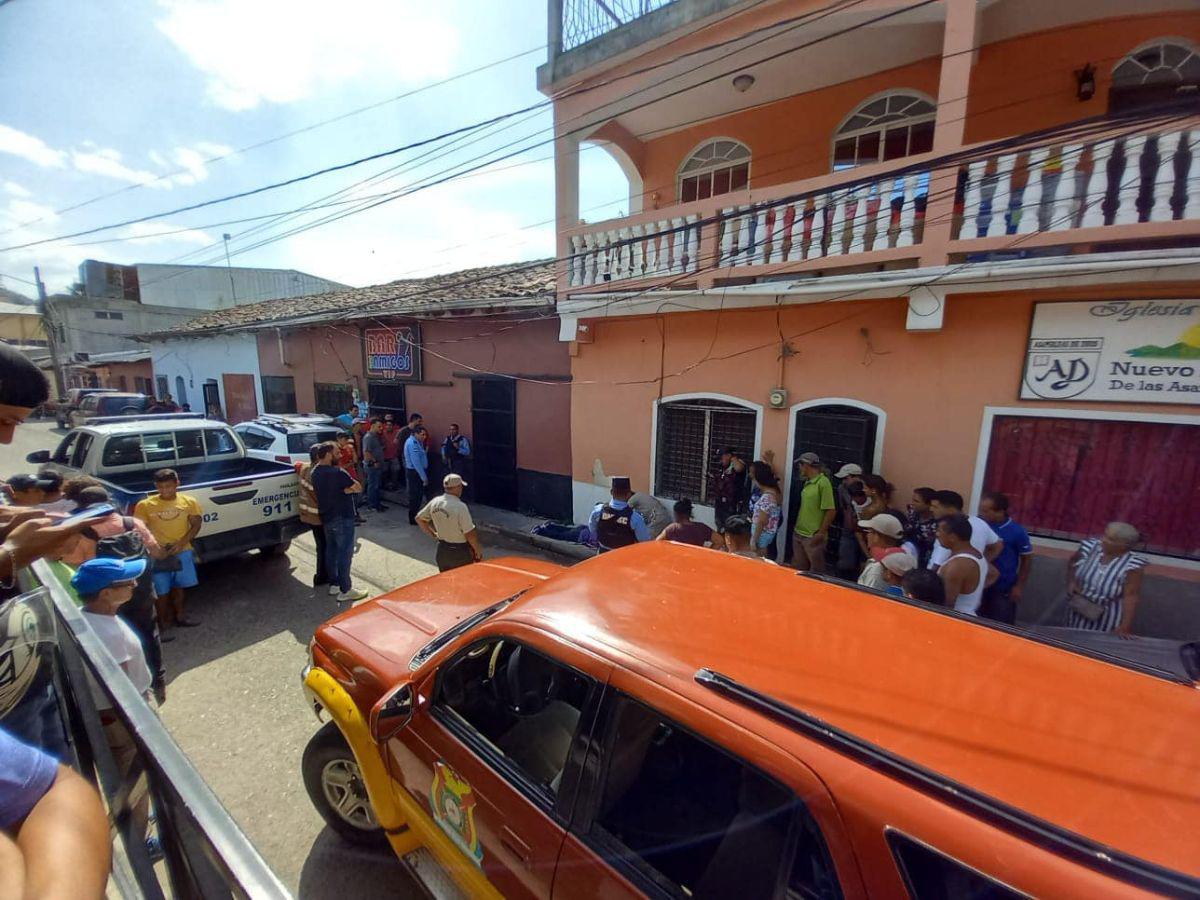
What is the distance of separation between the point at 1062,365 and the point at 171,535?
812cm

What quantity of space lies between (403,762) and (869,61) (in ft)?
25.7

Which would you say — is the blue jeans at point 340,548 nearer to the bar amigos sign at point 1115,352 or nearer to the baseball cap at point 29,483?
the baseball cap at point 29,483

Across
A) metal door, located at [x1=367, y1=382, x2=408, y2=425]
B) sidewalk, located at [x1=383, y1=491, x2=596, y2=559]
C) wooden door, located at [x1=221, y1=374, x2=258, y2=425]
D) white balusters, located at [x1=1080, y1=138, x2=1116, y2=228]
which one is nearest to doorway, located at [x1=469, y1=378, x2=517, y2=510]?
sidewalk, located at [x1=383, y1=491, x2=596, y2=559]

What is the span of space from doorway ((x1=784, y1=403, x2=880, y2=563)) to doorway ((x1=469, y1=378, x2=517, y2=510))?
4.87 metres

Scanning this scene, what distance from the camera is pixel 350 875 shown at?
2.55 meters

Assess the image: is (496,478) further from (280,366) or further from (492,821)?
(280,366)

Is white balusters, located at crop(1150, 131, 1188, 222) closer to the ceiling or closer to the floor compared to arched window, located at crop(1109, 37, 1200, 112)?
closer to the floor

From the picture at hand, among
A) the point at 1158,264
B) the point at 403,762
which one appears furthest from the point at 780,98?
the point at 403,762

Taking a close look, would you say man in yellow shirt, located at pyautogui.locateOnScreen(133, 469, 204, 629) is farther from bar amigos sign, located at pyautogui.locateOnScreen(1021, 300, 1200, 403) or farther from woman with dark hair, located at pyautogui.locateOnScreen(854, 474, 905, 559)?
bar amigos sign, located at pyautogui.locateOnScreen(1021, 300, 1200, 403)

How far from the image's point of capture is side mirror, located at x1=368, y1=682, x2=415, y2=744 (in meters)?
2.11

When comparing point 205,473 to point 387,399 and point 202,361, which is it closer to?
point 387,399

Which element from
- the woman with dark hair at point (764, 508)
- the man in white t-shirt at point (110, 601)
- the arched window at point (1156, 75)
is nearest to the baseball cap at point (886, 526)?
the woman with dark hair at point (764, 508)

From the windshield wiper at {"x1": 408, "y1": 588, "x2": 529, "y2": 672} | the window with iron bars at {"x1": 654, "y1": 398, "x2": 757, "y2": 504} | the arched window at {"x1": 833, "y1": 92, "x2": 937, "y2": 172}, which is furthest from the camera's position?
the window with iron bars at {"x1": 654, "y1": 398, "x2": 757, "y2": 504}

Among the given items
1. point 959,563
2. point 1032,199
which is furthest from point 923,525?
point 1032,199
